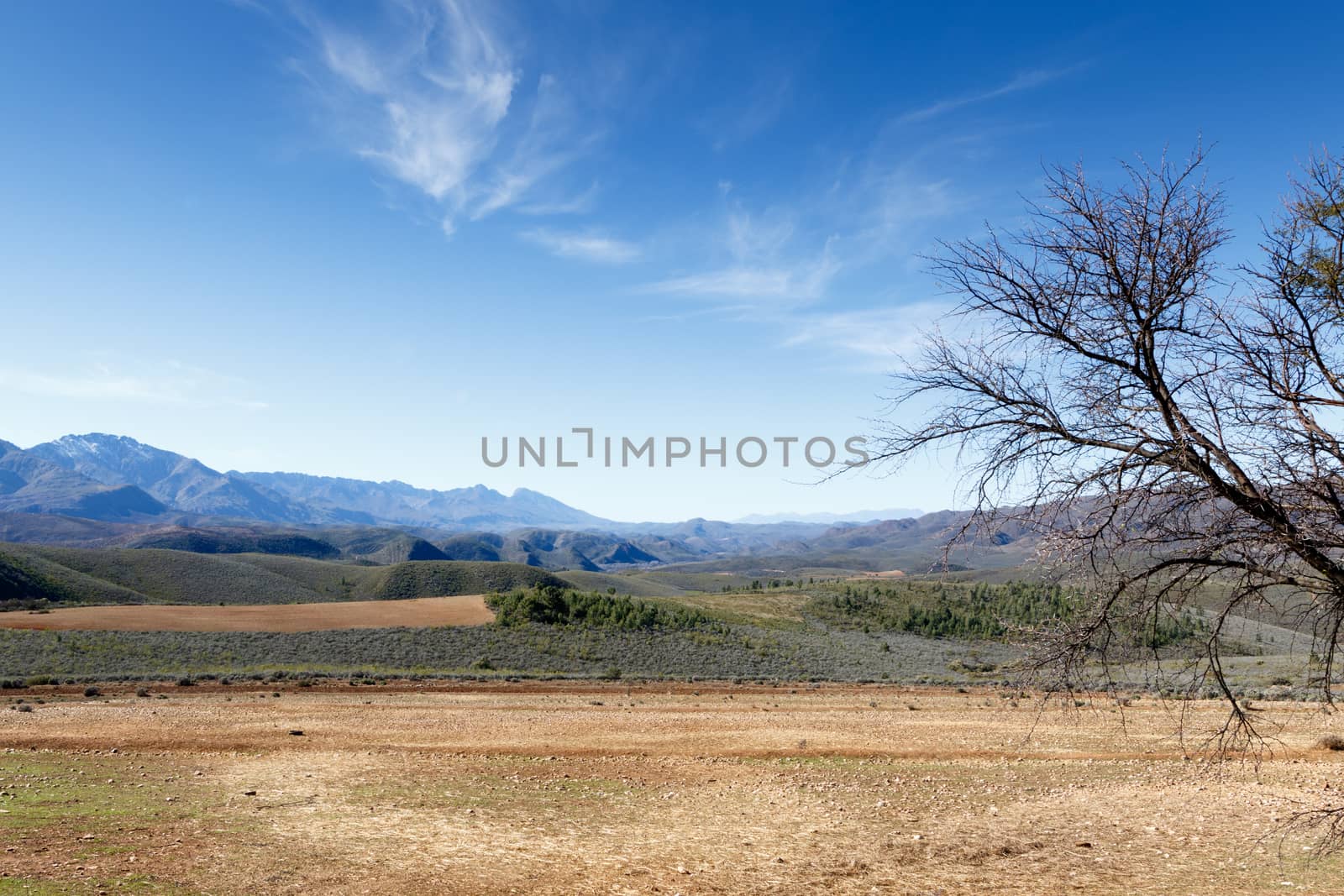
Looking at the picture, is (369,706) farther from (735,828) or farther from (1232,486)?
(1232,486)

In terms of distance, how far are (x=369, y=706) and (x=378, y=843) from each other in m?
15.8

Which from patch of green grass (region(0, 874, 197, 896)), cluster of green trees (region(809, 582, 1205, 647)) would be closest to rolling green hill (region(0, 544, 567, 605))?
cluster of green trees (region(809, 582, 1205, 647))

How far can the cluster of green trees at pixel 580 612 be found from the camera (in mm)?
47281

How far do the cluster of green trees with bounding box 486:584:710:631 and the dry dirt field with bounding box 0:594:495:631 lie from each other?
198 centimetres

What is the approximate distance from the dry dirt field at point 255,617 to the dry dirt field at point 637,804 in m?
24.7

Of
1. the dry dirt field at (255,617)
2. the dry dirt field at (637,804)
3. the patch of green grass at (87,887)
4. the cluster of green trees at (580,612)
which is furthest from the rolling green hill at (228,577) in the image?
the patch of green grass at (87,887)

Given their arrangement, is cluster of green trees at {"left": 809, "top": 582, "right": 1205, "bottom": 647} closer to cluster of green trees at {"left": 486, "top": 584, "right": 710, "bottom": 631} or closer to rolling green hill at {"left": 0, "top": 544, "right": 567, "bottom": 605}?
cluster of green trees at {"left": 486, "top": 584, "right": 710, "bottom": 631}

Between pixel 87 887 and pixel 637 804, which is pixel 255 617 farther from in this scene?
pixel 87 887

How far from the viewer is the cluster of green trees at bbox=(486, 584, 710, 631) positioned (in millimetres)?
47281

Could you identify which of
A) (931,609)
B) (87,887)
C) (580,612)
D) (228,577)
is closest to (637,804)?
(87,887)

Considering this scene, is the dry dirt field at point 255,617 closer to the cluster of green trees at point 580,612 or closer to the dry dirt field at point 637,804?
the cluster of green trees at point 580,612

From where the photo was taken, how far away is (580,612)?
4878 centimetres

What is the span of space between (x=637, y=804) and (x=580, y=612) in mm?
36093

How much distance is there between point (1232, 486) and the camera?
21.1 ft
